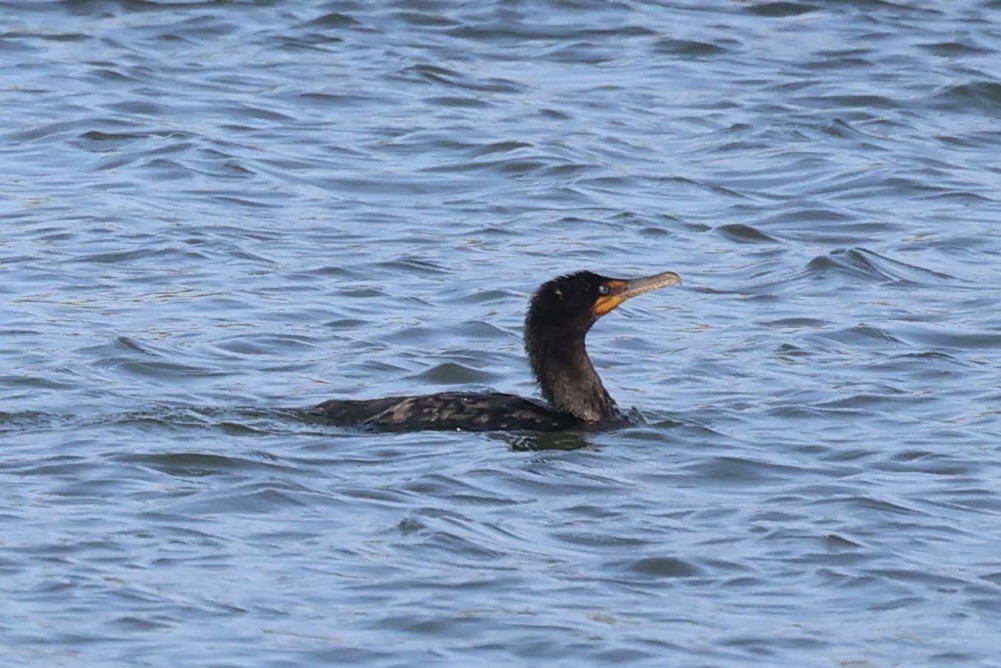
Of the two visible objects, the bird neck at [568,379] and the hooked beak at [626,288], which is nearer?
the bird neck at [568,379]

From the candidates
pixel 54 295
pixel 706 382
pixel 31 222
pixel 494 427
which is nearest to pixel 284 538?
pixel 494 427

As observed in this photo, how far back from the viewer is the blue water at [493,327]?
28.4 ft

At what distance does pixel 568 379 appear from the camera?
39.0 ft

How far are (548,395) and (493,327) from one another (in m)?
2.01

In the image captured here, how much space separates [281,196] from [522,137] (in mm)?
2660

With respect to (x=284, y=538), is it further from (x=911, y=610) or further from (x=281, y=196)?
(x=281, y=196)

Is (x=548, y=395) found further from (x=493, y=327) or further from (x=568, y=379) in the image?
(x=493, y=327)

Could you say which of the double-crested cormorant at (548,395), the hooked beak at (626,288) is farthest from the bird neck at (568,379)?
the hooked beak at (626,288)

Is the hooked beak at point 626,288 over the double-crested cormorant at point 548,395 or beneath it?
over

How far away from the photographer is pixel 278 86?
67.3 feet

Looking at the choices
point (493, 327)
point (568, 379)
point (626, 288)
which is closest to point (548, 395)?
point (568, 379)

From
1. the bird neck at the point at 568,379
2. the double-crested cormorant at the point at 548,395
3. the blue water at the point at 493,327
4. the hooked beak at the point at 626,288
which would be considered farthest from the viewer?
the hooked beak at the point at 626,288

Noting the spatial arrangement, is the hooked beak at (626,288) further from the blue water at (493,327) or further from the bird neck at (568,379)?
the blue water at (493,327)

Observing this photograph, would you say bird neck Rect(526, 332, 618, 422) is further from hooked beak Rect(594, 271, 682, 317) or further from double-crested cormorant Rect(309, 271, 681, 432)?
hooked beak Rect(594, 271, 682, 317)
